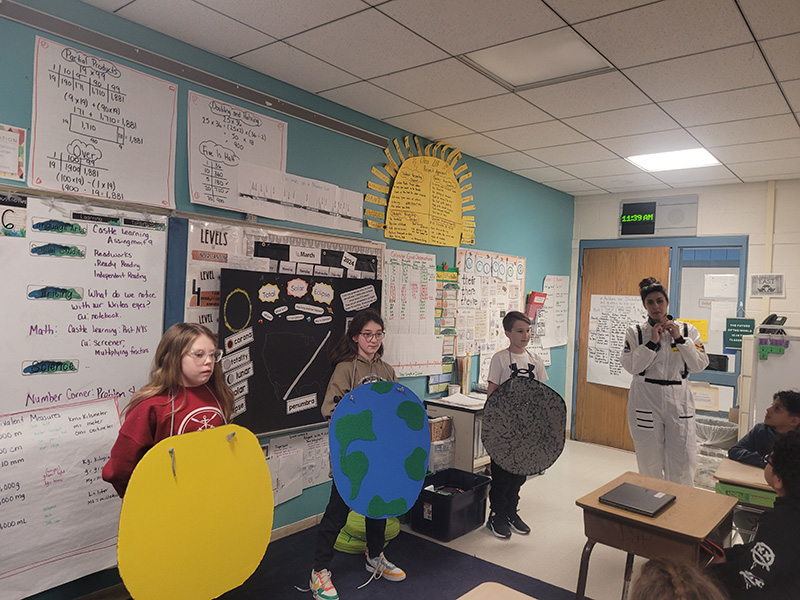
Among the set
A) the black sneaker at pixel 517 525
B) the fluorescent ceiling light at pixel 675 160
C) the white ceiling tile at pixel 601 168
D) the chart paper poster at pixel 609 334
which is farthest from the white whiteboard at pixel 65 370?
the chart paper poster at pixel 609 334

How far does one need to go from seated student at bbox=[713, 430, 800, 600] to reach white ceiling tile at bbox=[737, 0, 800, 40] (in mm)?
1615

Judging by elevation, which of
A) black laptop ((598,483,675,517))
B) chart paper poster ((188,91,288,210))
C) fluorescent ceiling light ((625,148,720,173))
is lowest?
black laptop ((598,483,675,517))

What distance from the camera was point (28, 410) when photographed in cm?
228

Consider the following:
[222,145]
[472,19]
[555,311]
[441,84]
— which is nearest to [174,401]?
[222,145]

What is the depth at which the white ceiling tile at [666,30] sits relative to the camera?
2.22 metres

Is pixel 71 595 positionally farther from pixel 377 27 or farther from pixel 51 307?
pixel 377 27

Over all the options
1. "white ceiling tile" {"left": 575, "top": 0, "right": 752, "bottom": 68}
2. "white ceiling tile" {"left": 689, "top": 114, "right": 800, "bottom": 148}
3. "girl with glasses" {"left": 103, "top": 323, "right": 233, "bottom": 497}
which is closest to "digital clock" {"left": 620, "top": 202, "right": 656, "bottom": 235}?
"white ceiling tile" {"left": 689, "top": 114, "right": 800, "bottom": 148}

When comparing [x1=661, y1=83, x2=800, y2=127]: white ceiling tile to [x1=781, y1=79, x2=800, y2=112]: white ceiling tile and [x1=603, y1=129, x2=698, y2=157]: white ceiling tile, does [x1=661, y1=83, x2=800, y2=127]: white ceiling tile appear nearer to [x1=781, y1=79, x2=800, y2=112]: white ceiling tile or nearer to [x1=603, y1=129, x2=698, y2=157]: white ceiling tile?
[x1=781, y1=79, x2=800, y2=112]: white ceiling tile

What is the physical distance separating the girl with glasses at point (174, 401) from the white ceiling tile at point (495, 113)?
2228 millimetres

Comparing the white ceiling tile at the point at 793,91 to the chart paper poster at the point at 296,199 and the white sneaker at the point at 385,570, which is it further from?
the white sneaker at the point at 385,570

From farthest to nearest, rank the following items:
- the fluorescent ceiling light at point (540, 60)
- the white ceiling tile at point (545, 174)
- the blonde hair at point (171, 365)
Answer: the white ceiling tile at point (545, 174)
the fluorescent ceiling light at point (540, 60)
the blonde hair at point (171, 365)

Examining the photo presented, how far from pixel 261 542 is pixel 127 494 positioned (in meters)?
0.50

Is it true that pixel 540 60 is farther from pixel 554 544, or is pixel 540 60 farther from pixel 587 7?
pixel 554 544

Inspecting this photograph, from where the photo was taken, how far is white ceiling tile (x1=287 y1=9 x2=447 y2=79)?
2475mm
